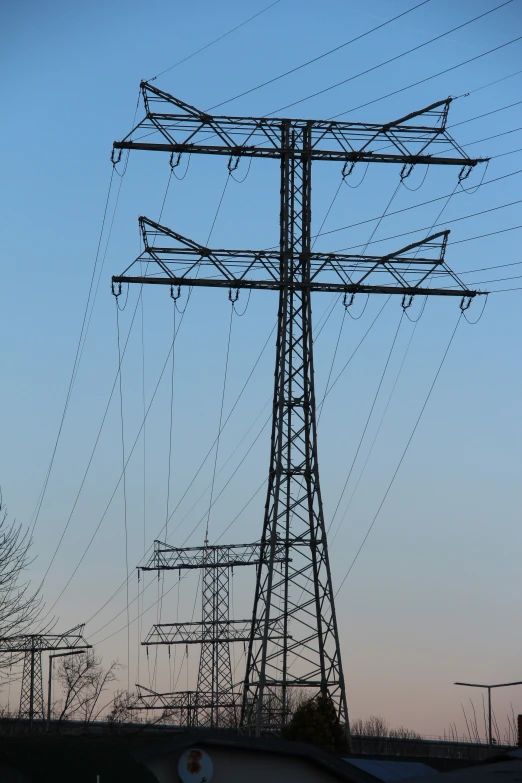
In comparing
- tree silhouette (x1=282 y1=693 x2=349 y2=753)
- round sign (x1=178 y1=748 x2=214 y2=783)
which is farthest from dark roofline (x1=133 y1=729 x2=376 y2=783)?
tree silhouette (x1=282 y1=693 x2=349 y2=753)

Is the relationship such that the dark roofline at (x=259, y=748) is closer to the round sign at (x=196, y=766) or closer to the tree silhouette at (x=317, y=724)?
the round sign at (x=196, y=766)

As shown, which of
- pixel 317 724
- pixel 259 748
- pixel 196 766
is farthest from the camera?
pixel 317 724

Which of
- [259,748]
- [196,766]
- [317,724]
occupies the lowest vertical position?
[196,766]

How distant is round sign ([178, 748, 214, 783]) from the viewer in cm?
2978

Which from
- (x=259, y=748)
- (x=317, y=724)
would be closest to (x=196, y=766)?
(x=259, y=748)

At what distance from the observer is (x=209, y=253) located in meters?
39.0

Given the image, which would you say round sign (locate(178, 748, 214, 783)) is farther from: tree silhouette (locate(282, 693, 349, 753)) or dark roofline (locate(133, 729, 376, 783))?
tree silhouette (locate(282, 693, 349, 753))

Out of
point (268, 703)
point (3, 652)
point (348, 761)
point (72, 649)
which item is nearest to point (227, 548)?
point (72, 649)

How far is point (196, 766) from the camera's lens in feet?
98.1

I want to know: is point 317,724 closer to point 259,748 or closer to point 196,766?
point 259,748

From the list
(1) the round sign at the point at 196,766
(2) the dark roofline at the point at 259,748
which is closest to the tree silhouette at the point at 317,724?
(2) the dark roofline at the point at 259,748

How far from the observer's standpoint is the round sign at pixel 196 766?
1172 inches

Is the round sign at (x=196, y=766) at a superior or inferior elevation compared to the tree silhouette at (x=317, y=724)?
inferior

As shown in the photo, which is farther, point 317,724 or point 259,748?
point 317,724
